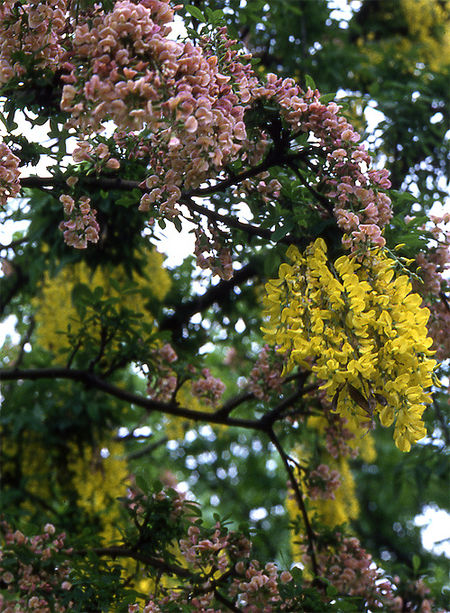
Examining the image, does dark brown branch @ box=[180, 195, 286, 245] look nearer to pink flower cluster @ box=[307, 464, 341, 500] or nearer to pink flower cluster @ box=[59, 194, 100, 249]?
pink flower cluster @ box=[59, 194, 100, 249]

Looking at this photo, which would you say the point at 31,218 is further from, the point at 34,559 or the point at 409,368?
the point at 409,368

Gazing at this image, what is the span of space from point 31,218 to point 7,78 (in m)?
2.03

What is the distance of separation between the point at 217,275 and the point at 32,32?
90 cm

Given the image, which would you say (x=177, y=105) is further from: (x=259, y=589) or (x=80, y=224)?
(x=259, y=589)

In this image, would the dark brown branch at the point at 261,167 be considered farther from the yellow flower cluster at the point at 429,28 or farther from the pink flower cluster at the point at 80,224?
the yellow flower cluster at the point at 429,28

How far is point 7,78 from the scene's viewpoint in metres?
1.95

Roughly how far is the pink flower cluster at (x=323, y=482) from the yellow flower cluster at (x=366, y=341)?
170 cm

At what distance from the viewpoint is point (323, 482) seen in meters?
3.56

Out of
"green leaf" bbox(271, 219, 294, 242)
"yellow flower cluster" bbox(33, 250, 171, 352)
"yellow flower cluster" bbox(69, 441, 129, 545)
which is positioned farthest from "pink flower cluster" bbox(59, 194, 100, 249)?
"yellow flower cluster" bbox(69, 441, 129, 545)

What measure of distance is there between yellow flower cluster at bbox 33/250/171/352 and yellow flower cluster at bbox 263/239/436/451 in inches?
87.6

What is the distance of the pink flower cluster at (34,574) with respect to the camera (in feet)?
8.79

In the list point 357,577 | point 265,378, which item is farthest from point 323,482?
point 265,378

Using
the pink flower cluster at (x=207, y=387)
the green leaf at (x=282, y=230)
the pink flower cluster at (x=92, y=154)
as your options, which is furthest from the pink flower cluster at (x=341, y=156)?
the pink flower cluster at (x=207, y=387)

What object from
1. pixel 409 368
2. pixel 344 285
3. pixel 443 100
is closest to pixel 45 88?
pixel 344 285
